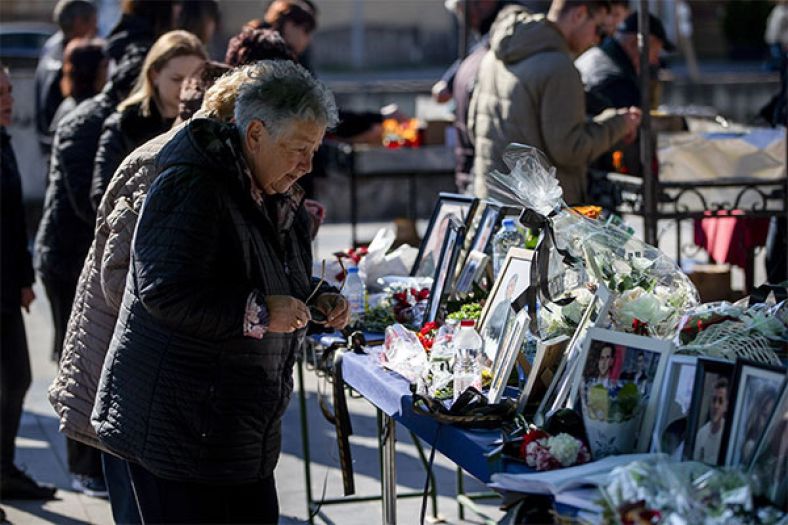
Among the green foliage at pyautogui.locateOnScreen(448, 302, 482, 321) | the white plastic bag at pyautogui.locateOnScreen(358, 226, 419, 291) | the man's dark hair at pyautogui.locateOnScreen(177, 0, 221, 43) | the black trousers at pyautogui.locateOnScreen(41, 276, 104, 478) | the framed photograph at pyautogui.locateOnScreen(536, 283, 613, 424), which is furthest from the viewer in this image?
the man's dark hair at pyautogui.locateOnScreen(177, 0, 221, 43)

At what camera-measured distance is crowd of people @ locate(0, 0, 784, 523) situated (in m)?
2.74

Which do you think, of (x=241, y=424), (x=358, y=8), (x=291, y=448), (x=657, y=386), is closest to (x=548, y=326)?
(x=657, y=386)

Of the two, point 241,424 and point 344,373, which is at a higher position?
point 241,424

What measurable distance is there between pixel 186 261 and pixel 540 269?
3.30 ft

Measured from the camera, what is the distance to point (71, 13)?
8039 millimetres

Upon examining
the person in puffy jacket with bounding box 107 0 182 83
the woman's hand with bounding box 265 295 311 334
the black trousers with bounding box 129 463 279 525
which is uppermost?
the person in puffy jacket with bounding box 107 0 182 83

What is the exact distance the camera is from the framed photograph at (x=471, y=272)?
13.1ft

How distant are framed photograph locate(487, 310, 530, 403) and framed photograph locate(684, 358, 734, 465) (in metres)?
0.66

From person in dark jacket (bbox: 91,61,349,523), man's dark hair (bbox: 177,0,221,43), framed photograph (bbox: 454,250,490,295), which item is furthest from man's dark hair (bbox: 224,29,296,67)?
person in dark jacket (bbox: 91,61,349,523)

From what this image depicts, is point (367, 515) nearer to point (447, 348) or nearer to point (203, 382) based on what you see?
point (447, 348)

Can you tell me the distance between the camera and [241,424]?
112 inches

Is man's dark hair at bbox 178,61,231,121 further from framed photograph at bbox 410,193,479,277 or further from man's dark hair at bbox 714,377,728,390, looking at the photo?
man's dark hair at bbox 714,377,728,390

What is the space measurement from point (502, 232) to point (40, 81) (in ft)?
17.6

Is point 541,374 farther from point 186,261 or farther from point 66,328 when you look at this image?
point 66,328
